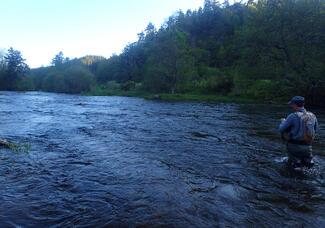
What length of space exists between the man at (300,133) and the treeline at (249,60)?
108ft

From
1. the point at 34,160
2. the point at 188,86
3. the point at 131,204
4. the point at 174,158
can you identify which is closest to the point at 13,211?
the point at 131,204

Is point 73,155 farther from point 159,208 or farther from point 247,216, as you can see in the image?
point 247,216

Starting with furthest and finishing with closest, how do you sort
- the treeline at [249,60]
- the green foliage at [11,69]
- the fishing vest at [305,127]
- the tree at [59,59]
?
1. the tree at [59,59]
2. the green foliage at [11,69]
3. the treeline at [249,60]
4. the fishing vest at [305,127]

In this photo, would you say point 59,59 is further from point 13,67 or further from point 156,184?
point 156,184

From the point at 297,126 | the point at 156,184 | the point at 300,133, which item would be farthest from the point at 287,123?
the point at 156,184

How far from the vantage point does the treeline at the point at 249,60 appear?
3975 centimetres

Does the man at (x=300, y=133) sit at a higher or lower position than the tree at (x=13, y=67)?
lower

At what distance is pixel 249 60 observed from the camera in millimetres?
43500

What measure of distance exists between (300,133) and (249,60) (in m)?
36.4

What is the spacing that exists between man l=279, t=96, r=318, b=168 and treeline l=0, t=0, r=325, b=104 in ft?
108

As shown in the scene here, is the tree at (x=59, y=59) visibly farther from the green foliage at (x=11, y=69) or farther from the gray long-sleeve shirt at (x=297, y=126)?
the gray long-sleeve shirt at (x=297, y=126)

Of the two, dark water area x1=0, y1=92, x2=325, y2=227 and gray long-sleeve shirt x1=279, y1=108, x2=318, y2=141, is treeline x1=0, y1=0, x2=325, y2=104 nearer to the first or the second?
dark water area x1=0, y1=92, x2=325, y2=227

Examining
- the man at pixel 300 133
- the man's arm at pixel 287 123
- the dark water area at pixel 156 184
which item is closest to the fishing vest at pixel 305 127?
the man at pixel 300 133

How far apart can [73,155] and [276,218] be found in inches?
275
